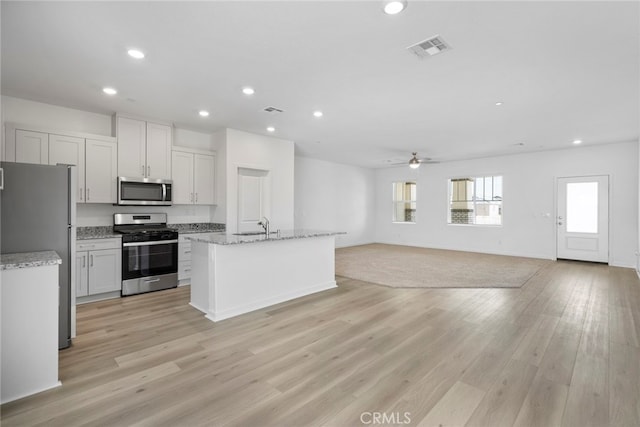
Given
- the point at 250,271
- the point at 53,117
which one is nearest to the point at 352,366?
the point at 250,271

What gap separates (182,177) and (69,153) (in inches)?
60.2

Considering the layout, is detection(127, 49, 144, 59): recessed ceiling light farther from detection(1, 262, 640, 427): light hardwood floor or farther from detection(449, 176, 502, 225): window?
detection(449, 176, 502, 225): window

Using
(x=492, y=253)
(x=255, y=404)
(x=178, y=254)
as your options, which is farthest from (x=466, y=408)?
(x=492, y=253)

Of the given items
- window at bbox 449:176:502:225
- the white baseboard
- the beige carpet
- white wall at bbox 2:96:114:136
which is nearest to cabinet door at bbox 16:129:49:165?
white wall at bbox 2:96:114:136

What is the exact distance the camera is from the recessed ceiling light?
2.76 meters

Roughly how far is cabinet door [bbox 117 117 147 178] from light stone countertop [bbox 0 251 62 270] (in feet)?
8.21

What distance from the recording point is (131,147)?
15.3 ft

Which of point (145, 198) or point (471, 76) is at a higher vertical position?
point (471, 76)

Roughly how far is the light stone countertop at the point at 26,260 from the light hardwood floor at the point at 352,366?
2.92 feet

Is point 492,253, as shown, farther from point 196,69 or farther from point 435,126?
point 196,69

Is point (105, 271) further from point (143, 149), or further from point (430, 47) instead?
point (430, 47)

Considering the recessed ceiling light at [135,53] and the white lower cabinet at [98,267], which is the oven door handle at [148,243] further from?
the recessed ceiling light at [135,53]

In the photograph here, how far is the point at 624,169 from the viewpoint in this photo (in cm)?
632

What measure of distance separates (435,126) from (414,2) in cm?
341
